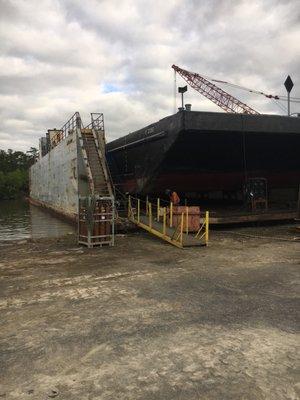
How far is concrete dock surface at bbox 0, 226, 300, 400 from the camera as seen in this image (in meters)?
3.96

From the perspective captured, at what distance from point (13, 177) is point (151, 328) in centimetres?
8534

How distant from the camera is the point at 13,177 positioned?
281ft

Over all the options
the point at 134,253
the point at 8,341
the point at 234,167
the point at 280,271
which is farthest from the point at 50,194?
the point at 8,341

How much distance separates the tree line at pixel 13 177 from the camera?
3223 inches

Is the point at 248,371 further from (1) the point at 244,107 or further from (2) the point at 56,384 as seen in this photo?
(1) the point at 244,107

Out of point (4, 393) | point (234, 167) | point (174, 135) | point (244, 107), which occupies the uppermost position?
point (244, 107)

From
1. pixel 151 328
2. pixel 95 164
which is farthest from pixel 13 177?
pixel 151 328

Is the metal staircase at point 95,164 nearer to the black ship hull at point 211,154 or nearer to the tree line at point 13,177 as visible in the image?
the black ship hull at point 211,154

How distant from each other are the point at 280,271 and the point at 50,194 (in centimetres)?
2527

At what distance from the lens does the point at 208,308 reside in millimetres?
6281

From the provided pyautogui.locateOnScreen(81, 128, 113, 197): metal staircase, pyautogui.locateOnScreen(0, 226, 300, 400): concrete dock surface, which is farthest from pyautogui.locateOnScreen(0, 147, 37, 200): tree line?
pyautogui.locateOnScreen(0, 226, 300, 400): concrete dock surface

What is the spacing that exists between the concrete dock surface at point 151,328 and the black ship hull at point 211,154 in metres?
6.71

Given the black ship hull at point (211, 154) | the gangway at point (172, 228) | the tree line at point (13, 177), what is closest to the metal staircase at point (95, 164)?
the gangway at point (172, 228)

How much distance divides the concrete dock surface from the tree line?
199ft
